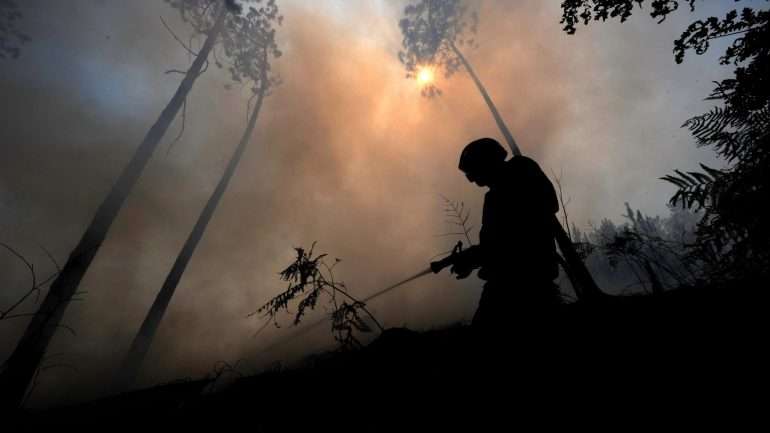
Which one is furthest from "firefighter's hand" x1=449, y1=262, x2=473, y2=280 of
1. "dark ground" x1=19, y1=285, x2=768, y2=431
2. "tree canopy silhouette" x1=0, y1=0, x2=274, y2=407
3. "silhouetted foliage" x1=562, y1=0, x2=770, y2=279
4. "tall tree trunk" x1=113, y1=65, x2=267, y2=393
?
"tall tree trunk" x1=113, y1=65, x2=267, y2=393

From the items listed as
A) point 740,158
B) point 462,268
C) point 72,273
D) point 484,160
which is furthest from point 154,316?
point 740,158

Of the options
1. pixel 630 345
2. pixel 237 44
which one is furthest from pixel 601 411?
pixel 237 44

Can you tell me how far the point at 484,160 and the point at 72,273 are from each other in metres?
10.6

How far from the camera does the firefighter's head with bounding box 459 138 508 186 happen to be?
2320 millimetres

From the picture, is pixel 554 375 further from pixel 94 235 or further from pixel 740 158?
pixel 94 235

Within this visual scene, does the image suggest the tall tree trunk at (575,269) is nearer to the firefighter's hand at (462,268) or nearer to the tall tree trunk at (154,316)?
the firefighter's hand at (462,268)

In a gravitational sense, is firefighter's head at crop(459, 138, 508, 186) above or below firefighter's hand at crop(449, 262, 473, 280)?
above

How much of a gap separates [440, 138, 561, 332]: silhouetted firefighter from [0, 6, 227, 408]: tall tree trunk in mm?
6638

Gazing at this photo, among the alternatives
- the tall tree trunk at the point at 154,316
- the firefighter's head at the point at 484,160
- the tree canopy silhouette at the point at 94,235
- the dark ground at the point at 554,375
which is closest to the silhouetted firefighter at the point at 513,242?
the firefighter's head at the point at 484,160

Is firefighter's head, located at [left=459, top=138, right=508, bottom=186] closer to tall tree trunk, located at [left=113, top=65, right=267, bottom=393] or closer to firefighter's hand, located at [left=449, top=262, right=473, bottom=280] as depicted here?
firefighter's hand, located at [left=449, top=262, right=473, bottom=280]

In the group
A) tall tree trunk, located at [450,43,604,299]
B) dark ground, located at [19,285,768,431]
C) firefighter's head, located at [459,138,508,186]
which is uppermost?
firefighter's head, located at [459,138,508,186]

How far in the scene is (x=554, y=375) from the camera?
1178mm

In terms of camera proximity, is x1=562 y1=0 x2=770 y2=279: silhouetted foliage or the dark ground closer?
the dark ground

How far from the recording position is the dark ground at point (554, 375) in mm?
877
